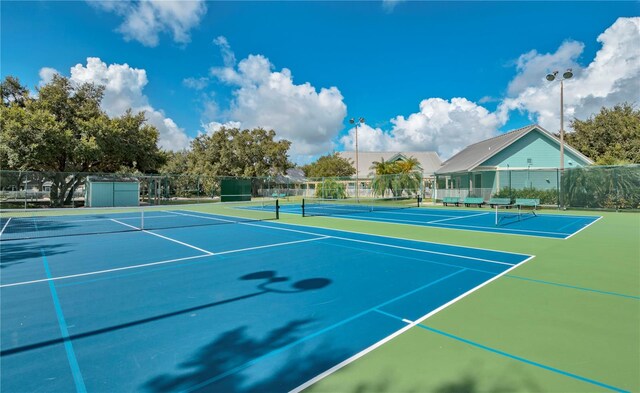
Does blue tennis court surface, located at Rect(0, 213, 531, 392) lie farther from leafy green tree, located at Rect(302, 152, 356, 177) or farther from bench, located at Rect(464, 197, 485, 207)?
leafy green tree, located at Rect(302, 152, 356, 177)

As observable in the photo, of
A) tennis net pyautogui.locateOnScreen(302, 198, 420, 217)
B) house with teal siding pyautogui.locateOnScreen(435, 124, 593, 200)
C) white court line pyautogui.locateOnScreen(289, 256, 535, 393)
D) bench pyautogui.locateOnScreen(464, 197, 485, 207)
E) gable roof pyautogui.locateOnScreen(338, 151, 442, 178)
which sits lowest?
white court line pyautogui.locateOnScreen(289, 256, 535, 393)

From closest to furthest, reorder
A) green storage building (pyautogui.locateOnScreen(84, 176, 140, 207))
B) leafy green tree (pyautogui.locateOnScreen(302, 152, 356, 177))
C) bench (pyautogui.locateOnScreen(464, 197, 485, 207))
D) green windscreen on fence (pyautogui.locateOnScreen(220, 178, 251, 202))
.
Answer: bench (pyautogui.locateOnScreen(464, 197, 485, 207)), green storage building (pyautogui.locateOnScreen(84, 176, 140, 207)), green windscreen on fence (pyautogui.locateOnScreen(220, 178, 251, 202)), leafy green tree (pyautogui.locateOnScreen(302, 152, 356, 177))

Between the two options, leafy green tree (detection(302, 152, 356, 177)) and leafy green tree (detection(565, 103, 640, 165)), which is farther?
leafy green tree (detection(302, 152, 356, 177))

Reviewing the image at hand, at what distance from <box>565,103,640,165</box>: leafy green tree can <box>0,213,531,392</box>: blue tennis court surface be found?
33.6 meters

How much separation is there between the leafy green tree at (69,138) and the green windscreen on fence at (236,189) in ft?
26.9

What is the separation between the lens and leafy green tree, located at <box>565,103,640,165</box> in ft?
103

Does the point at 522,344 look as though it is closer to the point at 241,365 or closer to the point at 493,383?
the point at 493,383

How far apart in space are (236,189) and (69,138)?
16.5 metres

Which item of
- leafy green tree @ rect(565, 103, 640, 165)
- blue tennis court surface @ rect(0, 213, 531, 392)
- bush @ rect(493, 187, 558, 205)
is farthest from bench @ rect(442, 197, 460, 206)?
blue tennis court surface @ rect(0, 213, 531, 392)

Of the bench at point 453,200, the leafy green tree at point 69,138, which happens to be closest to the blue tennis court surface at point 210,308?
the bench at point 453,200

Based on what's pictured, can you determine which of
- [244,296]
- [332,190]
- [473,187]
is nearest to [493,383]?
[244,296]

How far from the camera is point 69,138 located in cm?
2981

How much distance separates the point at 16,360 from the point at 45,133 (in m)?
32.6

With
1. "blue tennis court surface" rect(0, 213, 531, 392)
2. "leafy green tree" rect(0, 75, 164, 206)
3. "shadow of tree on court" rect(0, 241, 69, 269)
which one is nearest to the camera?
"blue tennis court surface" rect(0, 213, 531, 392)
